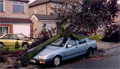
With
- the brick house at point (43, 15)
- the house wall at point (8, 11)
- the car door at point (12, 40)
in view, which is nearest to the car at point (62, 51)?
the car door at point (12, 40)

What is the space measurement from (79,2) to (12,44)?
6.47 meters

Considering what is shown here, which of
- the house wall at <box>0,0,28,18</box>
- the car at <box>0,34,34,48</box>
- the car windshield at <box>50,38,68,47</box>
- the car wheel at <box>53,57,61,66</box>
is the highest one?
the house wall at <box>0,0,28,18</box>

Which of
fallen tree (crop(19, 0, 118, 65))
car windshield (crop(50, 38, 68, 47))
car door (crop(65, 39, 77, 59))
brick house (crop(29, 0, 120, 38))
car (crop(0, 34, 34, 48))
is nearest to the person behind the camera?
car door (crop(65, 39, 77, 59))

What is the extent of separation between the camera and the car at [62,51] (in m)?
7.90

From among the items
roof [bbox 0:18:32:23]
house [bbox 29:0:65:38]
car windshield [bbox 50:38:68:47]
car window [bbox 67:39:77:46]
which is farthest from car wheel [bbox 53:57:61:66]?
roof [bbox 0:18:32:23]

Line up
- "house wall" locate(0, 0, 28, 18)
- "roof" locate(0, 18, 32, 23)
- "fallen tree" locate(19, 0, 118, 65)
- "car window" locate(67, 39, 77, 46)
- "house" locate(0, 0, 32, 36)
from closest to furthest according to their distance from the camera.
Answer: "car window" locate(67, 39, 77, 46)
"fallen tree" locate(19, 0, 118, 65)
"roof" locate(0, 18, 32, 23)
"house" locate(0, 0, 32, 36)
"house wall" locate(0, 0, 28, 18)

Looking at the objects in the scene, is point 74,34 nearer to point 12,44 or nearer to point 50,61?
point 50,61

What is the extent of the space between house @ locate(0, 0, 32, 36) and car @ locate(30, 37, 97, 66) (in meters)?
10.9

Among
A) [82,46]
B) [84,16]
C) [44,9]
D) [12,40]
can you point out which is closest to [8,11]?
[12,40]

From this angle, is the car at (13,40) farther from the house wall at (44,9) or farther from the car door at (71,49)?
the house wall at (44,9)

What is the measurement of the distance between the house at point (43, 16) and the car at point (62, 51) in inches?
286

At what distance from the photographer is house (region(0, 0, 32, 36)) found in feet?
61.4

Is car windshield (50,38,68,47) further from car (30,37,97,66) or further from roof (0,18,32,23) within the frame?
roof (0,18,32,23)

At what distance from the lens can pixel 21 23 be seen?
64.0 feet
